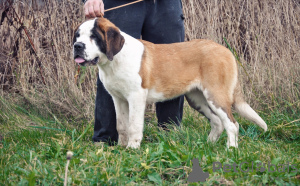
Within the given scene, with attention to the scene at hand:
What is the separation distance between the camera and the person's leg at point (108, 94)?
12.1ft

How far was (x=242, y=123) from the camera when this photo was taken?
4.37 metres

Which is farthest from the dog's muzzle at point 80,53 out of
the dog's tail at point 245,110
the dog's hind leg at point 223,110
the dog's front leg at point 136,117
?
the dog's tail at point 245,110

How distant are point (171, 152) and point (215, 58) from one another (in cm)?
119

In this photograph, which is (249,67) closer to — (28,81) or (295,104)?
(295,104)

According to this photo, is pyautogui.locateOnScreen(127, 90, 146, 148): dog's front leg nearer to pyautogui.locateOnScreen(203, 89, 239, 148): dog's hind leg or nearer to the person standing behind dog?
the person standing behind dog

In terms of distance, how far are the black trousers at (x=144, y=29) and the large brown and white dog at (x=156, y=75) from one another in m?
0.19

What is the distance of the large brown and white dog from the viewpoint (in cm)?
337

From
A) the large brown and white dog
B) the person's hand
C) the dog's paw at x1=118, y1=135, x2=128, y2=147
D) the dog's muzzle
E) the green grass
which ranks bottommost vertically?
the dog's paw at x1=118, y1=135, x2=128, y2=147


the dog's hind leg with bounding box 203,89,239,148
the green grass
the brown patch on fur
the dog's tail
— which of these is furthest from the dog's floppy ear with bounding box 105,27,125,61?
the dog's tail

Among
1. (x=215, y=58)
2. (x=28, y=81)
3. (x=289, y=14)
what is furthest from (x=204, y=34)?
(x=28, y=81)

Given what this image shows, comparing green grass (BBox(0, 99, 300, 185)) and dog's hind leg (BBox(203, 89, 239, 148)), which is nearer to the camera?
green grass (BBox(0, 99, 300, 185))

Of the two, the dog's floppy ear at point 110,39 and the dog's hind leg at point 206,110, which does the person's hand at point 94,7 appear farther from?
the dog's hind leg at point 206,110

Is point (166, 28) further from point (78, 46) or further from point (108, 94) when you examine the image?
point (78, 46)

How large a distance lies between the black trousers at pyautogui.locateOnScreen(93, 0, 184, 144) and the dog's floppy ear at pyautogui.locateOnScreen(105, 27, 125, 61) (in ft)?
1.35
